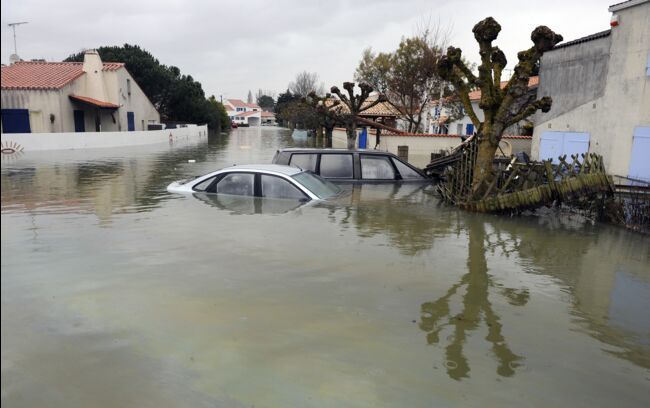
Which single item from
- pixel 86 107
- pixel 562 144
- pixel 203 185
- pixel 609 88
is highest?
pixel 609 88

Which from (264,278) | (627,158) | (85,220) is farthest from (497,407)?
(627,158)

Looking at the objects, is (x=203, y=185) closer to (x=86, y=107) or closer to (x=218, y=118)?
(x=86, y=107)

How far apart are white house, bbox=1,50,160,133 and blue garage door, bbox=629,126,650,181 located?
28018 millimetres

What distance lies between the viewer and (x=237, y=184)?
32.3 feet

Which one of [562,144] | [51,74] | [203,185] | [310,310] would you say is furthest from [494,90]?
[51,74]

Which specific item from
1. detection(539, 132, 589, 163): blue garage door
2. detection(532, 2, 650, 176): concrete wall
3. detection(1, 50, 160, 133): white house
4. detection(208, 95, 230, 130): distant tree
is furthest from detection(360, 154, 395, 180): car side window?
detection(208, 95, 230, 130): distant tree

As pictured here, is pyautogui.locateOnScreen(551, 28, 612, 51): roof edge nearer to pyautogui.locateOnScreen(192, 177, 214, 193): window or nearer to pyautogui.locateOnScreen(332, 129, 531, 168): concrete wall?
pyautogui.locateOnScreen(332, 129, 531, 168): concrete wall

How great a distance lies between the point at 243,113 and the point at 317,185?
494 ft

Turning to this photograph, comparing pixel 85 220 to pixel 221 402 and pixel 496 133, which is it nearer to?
pixel 221 402

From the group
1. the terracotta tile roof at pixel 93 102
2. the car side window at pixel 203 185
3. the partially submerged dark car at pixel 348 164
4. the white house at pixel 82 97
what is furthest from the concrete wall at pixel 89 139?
the partially submerged dark car at pixel 348 164

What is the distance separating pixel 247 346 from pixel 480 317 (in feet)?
7.99

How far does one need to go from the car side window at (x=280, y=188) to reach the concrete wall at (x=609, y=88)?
12.0 m

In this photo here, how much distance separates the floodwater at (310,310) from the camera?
12.1 ft

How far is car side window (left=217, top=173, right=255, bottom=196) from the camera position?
9727mm
